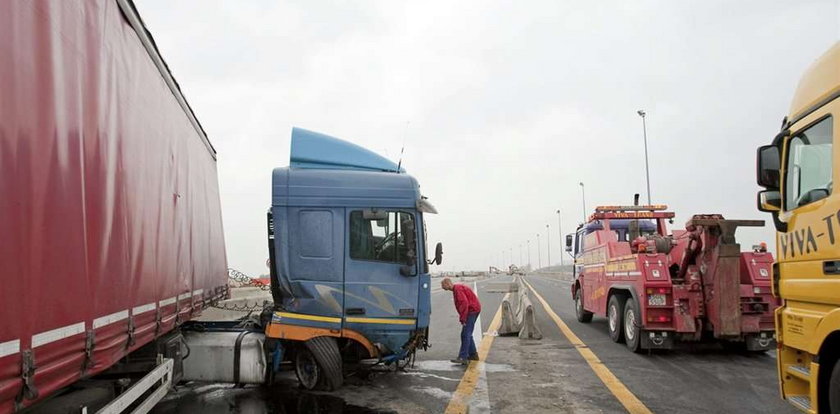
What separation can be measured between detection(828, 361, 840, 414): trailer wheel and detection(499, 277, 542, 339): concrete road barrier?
753 cm

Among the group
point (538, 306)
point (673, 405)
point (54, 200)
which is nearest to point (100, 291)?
point (54, 200)

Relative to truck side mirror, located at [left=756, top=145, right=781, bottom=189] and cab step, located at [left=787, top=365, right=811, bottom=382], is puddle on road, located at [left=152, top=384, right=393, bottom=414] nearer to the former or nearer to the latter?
cab step, located at [left=787, top=365, right=811, bottom=382]

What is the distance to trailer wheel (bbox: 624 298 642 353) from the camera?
9.27 metres

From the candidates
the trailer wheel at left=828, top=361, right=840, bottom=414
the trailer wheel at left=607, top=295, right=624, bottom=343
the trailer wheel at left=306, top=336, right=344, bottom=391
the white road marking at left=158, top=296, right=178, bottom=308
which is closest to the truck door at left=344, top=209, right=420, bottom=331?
the trailer wheel at left=306, top=336, right=344, bottom=391

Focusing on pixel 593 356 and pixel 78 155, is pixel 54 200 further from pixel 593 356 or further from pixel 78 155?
pixel 593 356

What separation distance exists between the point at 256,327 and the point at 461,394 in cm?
280

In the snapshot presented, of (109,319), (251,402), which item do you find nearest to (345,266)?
(251,402)

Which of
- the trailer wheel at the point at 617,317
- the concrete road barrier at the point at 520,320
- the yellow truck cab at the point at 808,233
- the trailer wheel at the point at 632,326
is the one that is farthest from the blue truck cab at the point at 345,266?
the trailer wheel at the point at 617,317

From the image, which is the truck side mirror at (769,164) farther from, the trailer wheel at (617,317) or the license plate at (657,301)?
the trailer wheel at (617,317)

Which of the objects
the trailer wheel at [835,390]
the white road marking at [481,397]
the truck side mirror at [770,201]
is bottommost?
the white road marking at [481,397]

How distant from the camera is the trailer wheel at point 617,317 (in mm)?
10461

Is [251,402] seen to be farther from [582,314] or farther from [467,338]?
[582,314]

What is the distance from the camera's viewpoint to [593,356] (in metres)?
9.30

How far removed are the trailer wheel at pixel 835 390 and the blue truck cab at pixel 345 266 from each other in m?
4.29
